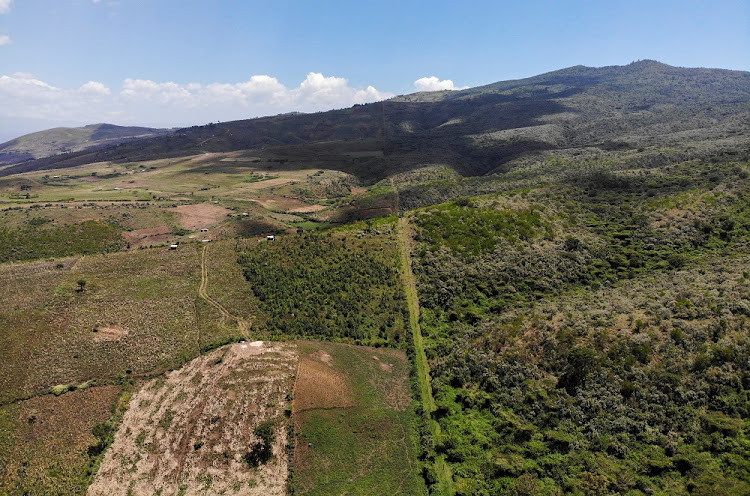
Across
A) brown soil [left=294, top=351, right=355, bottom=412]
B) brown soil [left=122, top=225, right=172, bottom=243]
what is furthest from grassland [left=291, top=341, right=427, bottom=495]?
brown soil [left=122, top=225, right=172, bottom=243]

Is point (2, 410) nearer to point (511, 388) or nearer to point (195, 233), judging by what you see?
point (511, 388)

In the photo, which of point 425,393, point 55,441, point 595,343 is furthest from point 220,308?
point 595,343

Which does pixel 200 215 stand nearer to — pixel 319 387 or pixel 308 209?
pixel 308 209

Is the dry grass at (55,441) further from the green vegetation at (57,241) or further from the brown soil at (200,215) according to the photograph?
the brown soil at (200,215)

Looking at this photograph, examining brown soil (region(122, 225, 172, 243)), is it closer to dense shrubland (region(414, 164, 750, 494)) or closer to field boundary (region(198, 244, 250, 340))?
field boundary (region(198, 244, 250, 340))

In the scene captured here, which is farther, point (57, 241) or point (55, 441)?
point (57, 241)

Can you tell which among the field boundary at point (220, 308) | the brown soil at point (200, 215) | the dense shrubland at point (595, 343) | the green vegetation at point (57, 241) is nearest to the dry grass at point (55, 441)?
the field boundary at point (220, 308)
